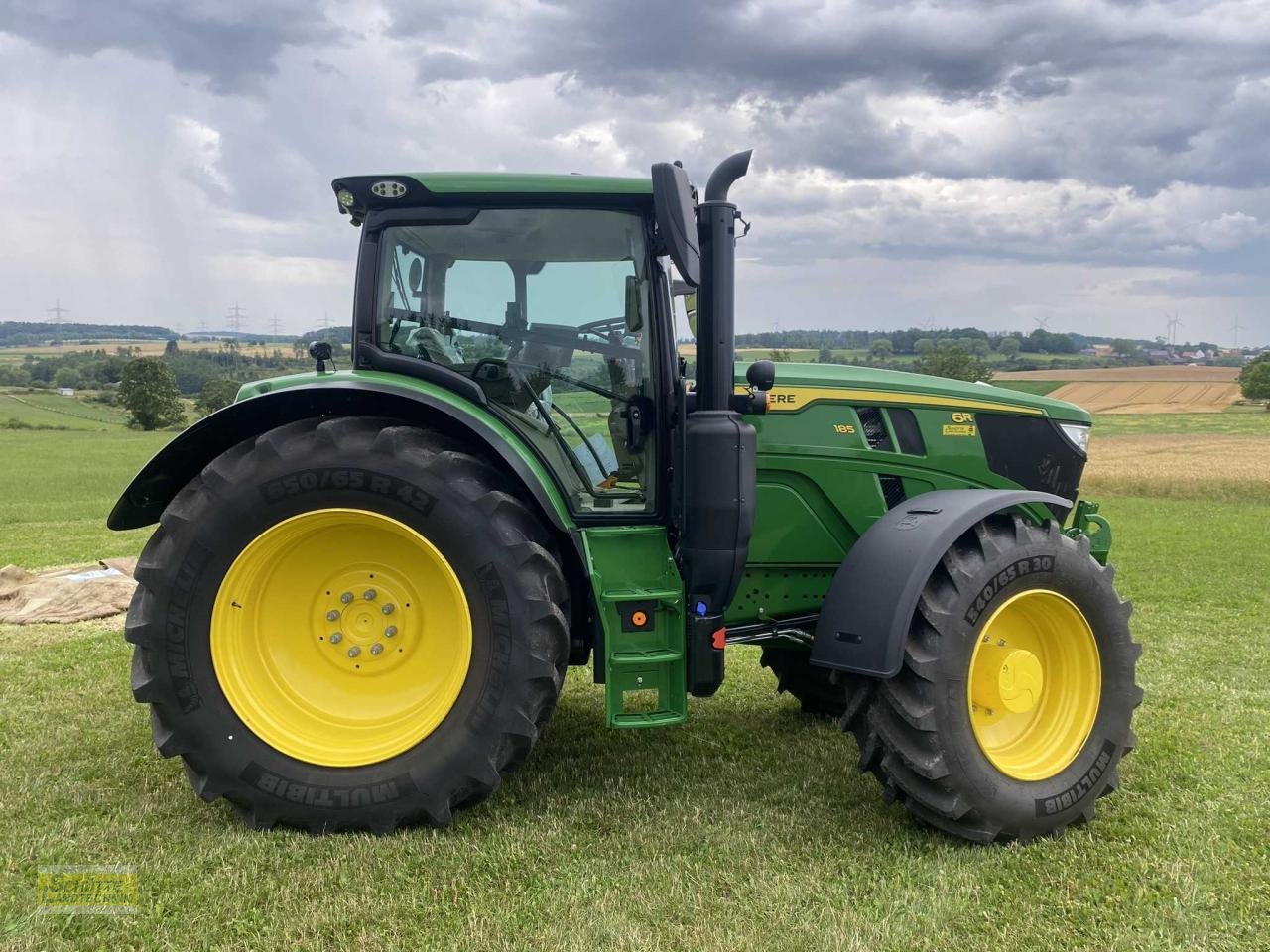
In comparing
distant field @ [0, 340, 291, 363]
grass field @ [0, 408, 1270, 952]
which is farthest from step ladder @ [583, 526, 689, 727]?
distant field @ [0, 340, 291, 363]

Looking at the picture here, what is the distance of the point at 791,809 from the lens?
3.89 metres

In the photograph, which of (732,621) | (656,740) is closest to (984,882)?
(732,621)

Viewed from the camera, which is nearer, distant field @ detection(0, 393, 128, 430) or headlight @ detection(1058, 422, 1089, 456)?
headlight @ detection(1058, 422, 1089, 456)

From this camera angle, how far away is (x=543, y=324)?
396 centimetres

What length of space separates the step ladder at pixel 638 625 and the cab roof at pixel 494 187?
132 centimetres

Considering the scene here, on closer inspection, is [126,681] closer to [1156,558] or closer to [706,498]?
[706,498]

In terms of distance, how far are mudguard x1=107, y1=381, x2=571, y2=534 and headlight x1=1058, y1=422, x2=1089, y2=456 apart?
264 centimetres

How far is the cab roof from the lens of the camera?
12.3 ft

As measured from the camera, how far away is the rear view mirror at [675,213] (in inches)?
129

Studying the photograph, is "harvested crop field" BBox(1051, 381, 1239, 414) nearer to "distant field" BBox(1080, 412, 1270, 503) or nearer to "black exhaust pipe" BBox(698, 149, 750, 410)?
"distant field" BBox(1080, 412, 1270, 503)

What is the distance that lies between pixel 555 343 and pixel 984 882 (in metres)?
2.56

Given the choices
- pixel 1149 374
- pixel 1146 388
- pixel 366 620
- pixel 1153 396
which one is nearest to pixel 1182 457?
pixel 1153 396

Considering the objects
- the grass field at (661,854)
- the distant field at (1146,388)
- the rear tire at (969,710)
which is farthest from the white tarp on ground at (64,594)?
the distant field at (1146,388)

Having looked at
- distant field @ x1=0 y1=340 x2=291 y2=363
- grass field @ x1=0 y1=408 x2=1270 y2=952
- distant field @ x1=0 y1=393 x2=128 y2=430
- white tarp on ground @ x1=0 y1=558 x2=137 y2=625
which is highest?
distant field @ x1=0 y1=340 x2=291 y2=363
